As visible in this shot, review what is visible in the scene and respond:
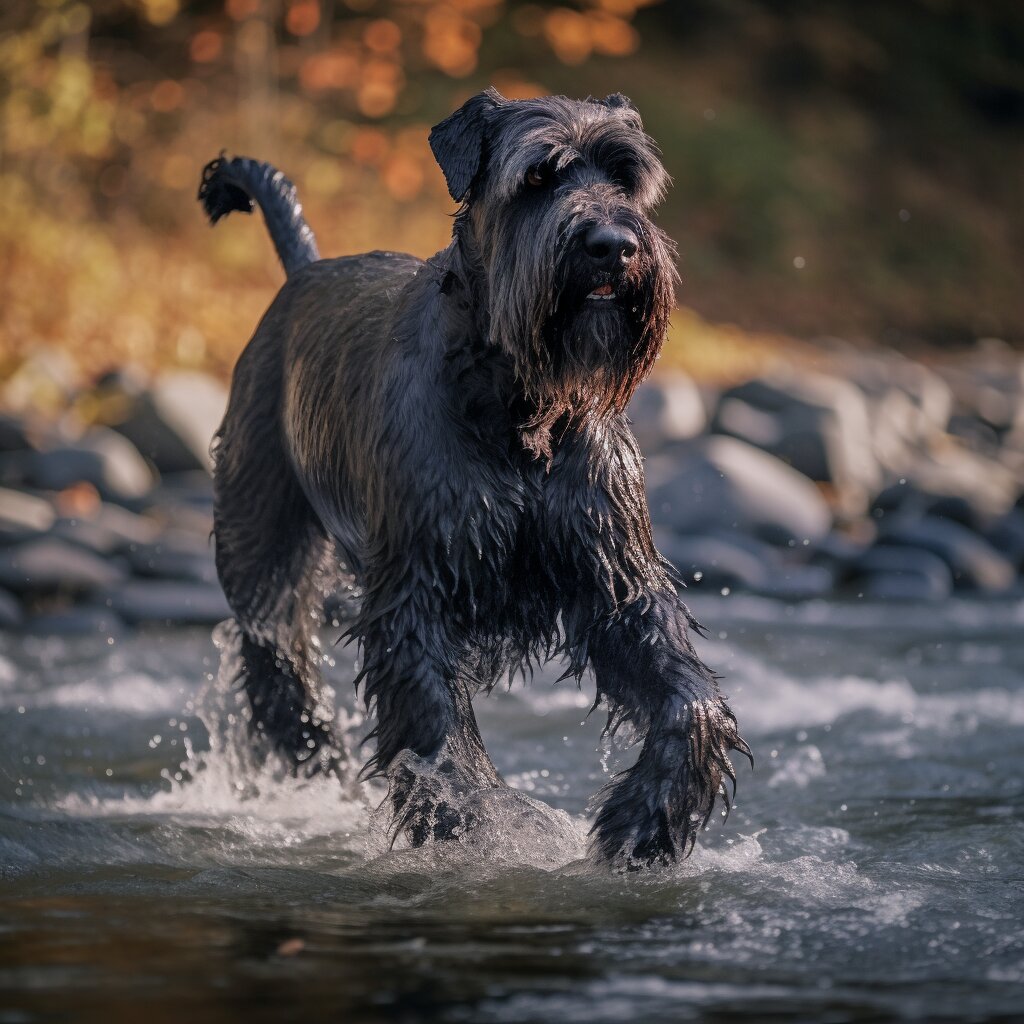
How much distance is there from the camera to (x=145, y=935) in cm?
377

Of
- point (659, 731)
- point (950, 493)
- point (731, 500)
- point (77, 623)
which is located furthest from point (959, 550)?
Answer: point (659, 731)

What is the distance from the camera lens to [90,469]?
10.7 m

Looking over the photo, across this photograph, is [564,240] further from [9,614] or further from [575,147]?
[9,614]

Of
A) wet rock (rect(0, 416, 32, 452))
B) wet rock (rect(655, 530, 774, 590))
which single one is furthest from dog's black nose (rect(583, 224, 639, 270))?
wet rock (rect(0, 416, 32, 452))

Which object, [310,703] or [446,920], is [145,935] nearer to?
[446,920]

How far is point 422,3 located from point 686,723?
14.9 meters

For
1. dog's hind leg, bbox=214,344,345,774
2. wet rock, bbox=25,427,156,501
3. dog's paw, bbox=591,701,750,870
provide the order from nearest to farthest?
dog's paw, bbox=591,701,750,870 → dog's hind leg, bbox=214,344,345,774 → wet rock, bbox=25,427,156,501

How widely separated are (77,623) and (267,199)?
326cm

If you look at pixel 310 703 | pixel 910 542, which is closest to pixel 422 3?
pixel 910 542

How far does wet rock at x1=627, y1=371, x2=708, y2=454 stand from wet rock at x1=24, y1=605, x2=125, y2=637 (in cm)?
505

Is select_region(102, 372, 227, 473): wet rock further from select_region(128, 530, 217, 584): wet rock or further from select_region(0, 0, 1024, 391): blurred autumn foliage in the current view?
select_region(128, 530, 217, 584): wet rock

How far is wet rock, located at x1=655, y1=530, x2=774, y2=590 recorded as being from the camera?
10.3 meters

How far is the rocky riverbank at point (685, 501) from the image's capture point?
933cm

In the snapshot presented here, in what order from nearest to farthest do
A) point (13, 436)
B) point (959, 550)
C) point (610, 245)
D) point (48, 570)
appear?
point (610, 245), point (48, 570), point (959, 550), point (13, 436)
